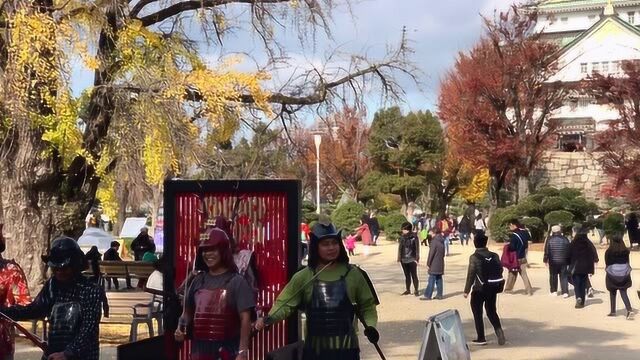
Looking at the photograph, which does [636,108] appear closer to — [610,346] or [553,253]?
[553,253]

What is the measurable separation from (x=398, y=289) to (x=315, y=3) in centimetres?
861

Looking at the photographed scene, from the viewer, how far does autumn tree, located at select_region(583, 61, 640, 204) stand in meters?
31.8

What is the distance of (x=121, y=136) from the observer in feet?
38.4

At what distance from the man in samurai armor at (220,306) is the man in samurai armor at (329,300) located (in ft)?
1.05

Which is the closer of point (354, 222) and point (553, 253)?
point (553, 253)

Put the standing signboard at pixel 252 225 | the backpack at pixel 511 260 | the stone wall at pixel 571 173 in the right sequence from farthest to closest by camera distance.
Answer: the stone wall at pixel 571 173
the backpack at pixel 511 260
the standing signboard at pixel 252 225

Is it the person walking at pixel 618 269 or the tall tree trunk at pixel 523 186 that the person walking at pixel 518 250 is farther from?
the tall tree trunk at pixel 523 186

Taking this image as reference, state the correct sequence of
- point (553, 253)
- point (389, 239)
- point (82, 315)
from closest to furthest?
point (82, 315), point (553, 253), point (389, 239)

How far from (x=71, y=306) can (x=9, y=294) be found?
1067 millimetres

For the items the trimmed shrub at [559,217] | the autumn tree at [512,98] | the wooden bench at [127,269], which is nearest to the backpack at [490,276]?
the wooden bench at [127,269]

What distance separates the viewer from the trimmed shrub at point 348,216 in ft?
127

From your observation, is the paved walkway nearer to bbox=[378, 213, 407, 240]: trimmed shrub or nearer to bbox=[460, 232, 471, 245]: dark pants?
bbox=[460, 232, 471, 245]: dark pants

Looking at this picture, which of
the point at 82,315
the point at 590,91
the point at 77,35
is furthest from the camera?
the point at 590,91

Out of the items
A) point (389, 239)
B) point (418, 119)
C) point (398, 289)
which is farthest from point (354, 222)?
point (398, 289)
